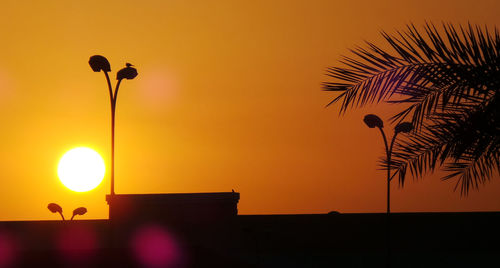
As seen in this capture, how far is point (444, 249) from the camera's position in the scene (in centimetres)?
2436

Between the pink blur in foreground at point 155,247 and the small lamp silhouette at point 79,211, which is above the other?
the small lamp silhouette at point 79,211

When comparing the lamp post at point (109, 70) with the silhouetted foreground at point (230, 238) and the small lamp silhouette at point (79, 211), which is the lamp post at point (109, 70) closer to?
the silhouetted foreground at point (230, 238)

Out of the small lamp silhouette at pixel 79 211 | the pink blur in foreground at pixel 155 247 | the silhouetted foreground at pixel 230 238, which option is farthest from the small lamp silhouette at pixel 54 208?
the pink blur in foreground at pixel 155 247

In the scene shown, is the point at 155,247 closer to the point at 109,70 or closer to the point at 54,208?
the point at 109,70

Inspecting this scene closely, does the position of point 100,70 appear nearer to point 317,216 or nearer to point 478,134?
point 317,216

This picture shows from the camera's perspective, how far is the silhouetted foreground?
1984cm

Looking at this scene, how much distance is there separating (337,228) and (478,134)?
50.6 ft

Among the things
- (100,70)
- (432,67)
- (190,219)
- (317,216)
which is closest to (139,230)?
(190,219)

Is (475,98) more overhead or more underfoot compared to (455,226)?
more overhead

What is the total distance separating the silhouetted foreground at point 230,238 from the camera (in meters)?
19.8

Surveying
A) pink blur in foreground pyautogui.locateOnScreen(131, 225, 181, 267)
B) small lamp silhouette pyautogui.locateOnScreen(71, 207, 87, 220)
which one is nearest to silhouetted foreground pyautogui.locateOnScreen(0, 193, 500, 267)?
pink blur in foreground pyautogui.locateOnScreen(131, 225, 181, 267)

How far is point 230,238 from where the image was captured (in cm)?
2173

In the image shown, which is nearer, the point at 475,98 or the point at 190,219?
the point at 475,98

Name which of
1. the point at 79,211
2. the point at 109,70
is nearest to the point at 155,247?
the point at 109,70
